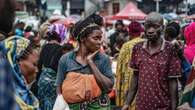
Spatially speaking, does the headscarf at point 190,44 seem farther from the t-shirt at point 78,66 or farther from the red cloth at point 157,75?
the t-shirt at point 78,66

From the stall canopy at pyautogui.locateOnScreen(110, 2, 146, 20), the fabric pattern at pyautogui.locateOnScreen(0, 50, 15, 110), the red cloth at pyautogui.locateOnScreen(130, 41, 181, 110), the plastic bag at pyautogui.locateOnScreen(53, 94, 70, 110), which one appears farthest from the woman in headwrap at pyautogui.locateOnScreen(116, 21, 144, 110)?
the stall canopy at pyautogui.locateOnScreen(110, 2, 146, 20)

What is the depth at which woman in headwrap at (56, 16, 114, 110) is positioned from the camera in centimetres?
641

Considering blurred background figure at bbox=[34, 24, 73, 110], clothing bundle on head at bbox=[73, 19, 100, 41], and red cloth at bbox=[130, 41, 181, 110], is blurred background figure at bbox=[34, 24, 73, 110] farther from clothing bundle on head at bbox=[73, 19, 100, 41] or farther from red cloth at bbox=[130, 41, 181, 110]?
clothing bundle on head at bbox=[73, 19, 100, 41]

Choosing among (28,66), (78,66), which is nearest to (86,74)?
(78,66)

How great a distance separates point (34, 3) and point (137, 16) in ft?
120

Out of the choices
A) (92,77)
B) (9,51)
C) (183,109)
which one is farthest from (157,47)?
(9,51)

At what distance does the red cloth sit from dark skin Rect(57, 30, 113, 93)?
1.87ft

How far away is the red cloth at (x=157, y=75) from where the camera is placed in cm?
690

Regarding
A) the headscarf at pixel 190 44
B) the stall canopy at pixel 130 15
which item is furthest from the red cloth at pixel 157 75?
the stall canopy at pixel 130 15

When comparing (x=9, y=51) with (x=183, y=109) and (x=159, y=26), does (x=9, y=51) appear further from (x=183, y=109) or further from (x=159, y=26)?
(x=159, y=26)

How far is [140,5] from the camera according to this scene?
6256cm

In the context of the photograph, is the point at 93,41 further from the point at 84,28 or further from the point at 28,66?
the point at 28,66

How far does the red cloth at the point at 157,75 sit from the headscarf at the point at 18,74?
1.58 metres

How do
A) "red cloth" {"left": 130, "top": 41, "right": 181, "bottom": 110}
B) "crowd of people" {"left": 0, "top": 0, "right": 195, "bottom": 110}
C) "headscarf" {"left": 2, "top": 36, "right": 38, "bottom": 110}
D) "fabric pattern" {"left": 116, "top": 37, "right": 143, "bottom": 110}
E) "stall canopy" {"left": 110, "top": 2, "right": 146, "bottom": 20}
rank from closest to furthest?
"headscarf" {"left": 2, "top": 36, "right": 38, "bottom": 110} < "crowd of people" {"left": 0, "top": 0, "right": 195, "bottom": 110} < "red cloth" {"left": 130, "top": 41, "right": 181, "bottom": 110} < "fabric pattern" {"left": 116, "top": 37, "right": 143, "bottom": 110} < "stall canopy" {"left": 110, "top": 2, "right": 146, "bottom": 20}
